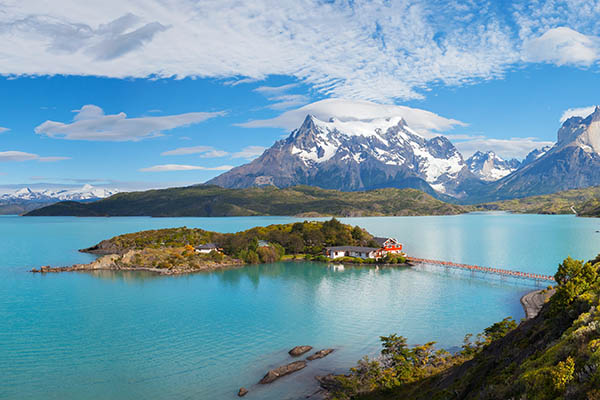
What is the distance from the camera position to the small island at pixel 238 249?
9694cm

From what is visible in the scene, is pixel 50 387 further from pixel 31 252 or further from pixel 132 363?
pixel 31 252

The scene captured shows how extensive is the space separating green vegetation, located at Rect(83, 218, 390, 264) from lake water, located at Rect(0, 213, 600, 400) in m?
9.24

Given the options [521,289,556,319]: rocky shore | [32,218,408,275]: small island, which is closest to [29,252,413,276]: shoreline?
[32,218,408,275]: small island

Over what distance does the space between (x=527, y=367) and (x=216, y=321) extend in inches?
1680

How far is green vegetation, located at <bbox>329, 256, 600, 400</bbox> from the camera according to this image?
12789mm

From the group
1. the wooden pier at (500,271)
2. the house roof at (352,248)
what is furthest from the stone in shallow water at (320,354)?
the house roof at (352,248)

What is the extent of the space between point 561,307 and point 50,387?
3756cm

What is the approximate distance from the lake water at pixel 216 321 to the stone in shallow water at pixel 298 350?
1.11 metres

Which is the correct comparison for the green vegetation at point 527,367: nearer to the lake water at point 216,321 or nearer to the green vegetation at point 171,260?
the lake water at point 216,321

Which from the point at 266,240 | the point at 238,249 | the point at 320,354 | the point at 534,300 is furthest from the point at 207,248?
the point at 534,300

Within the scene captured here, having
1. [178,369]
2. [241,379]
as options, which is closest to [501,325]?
[241,379]

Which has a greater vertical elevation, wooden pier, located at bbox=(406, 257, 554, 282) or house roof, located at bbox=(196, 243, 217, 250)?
house roof, located at bbox=(196, 243, 217, 250)

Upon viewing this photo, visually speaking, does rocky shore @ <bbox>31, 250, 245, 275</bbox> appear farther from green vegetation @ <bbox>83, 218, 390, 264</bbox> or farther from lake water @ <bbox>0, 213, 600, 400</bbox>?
green vegetation @ <bbox>83, 218, 390, 264</bbox>

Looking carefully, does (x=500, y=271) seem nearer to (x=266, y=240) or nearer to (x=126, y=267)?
(x=266, y=240)
